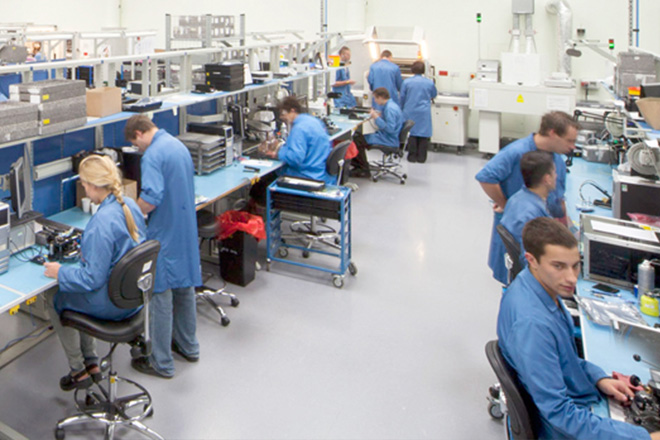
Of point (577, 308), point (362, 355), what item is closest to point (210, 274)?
point (362, 355)

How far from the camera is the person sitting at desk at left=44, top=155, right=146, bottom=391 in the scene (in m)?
2.59

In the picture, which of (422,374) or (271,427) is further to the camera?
(422,374)

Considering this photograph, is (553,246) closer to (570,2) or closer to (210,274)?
(210,274)

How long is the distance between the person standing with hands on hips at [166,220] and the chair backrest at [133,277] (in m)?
0.47

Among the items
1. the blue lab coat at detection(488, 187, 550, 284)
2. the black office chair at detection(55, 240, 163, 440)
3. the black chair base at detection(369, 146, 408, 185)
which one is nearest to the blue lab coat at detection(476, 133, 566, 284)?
the blue lab coat at detection(488, 187, 550, 284)

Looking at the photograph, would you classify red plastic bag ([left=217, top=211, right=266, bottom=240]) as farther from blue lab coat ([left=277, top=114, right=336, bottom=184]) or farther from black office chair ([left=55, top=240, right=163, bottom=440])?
black office chair ([left=55, top=240, right=163, bottom=440])

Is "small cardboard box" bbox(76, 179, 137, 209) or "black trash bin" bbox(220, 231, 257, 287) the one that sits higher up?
"small cardboard box" bbox(76, 179, 137, 209)

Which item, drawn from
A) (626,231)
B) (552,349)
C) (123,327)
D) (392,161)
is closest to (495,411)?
(626,231)

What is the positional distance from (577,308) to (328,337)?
63.2 inches

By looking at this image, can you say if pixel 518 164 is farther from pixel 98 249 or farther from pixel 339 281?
pixel 98 249

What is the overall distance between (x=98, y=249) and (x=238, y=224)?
1684 millimetres

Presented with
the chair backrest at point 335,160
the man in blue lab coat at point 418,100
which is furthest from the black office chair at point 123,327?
the man in blue lab coat at point 418,100

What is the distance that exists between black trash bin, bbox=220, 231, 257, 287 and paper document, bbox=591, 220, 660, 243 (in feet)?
7.80

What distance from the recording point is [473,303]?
423 centimetres
